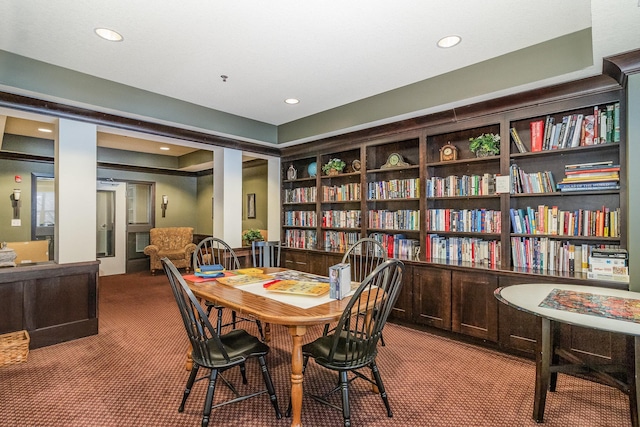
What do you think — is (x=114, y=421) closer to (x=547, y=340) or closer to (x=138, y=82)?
(x=547, y=340)

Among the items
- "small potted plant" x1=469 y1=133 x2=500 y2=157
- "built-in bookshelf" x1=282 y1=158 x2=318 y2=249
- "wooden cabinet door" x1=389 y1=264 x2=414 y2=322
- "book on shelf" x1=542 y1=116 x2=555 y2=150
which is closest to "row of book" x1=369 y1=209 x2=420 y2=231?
"wooden cabinet door" x1=389 y1=264 x2=414 y2=322

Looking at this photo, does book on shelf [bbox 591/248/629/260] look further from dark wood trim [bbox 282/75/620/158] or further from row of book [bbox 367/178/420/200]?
row of book [bbox 367/178/420/200]

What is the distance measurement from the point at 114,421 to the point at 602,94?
13.5 feet

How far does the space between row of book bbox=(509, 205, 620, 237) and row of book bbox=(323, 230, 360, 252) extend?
1.96 m

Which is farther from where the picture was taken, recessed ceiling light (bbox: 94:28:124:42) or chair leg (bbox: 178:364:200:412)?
recessed ceiling light (bbox: 94:28:124:42)

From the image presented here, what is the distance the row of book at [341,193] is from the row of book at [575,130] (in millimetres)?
1934

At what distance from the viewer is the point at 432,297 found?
11.3 feet

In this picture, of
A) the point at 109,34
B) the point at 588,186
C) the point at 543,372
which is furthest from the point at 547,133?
the point at 109,34

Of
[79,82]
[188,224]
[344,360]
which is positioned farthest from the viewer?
[188,224]

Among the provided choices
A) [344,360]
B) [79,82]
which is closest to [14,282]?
[79,82]

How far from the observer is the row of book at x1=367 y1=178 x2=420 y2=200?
3898 mm

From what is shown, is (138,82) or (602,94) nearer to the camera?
(602,94)

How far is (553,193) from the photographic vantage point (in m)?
2.92

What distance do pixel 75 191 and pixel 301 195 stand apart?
9.30ft
